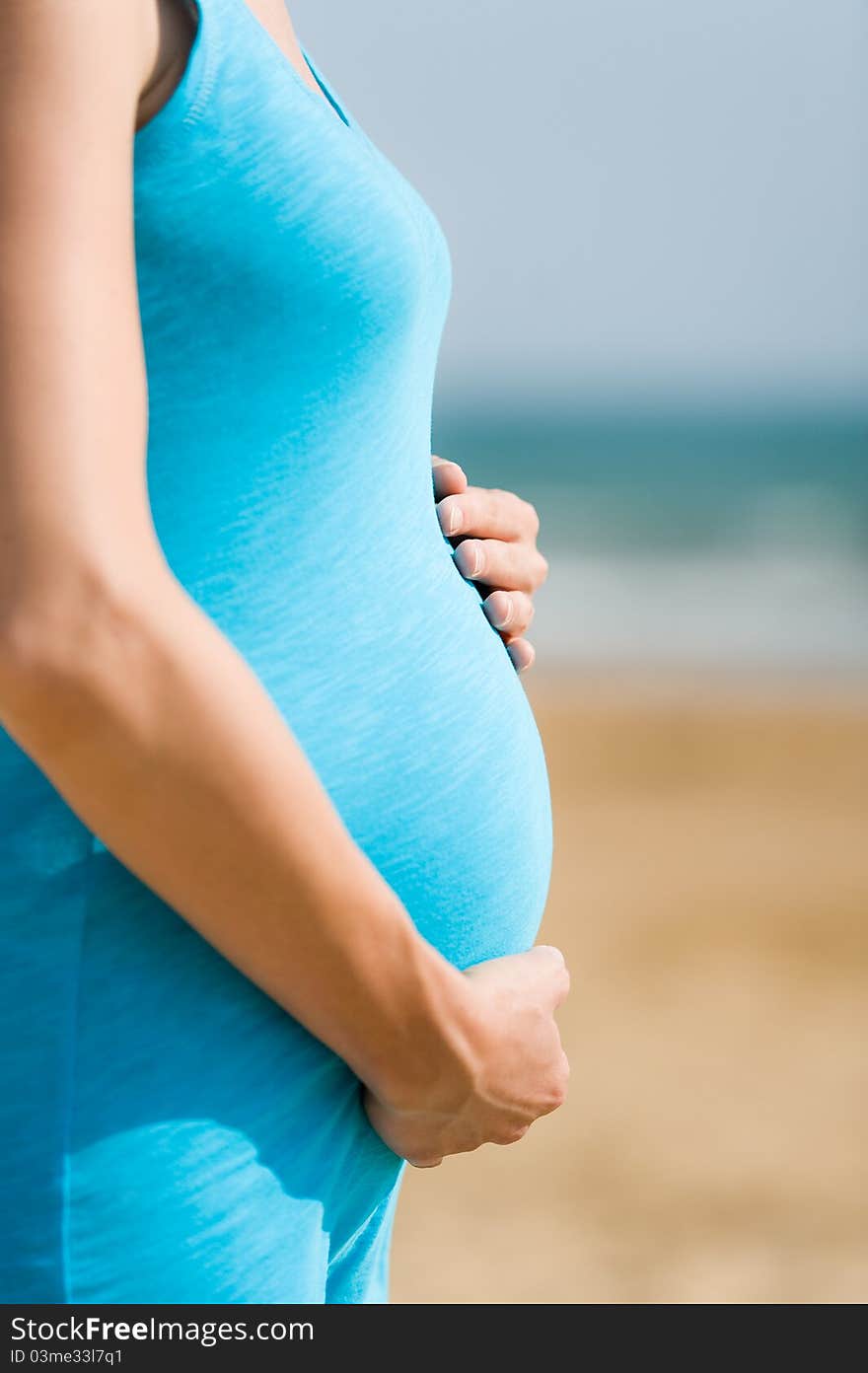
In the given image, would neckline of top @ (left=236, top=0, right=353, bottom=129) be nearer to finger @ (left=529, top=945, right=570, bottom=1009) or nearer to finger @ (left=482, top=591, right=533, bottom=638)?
finger @ (left=482, top=591, right=533, bottom=638)

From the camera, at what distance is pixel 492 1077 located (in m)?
1.00

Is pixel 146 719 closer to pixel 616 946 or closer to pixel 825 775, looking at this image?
pixel 616 946

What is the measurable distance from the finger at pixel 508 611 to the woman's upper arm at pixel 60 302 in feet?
1.73

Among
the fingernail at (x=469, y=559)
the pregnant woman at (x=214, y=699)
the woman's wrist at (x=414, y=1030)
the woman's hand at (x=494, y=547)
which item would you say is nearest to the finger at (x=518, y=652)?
the woman's hand at (x=494, y=547)

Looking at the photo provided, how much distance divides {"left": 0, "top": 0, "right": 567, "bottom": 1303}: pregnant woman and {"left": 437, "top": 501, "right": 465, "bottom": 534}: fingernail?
153 mm

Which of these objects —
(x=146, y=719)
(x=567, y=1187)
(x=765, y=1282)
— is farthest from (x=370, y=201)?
(x=567, y=1187)

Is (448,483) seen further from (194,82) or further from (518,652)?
(194,82)

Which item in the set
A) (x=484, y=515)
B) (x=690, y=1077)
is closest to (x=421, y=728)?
(x=484, y=515)

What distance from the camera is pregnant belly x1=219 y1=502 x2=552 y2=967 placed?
976mm

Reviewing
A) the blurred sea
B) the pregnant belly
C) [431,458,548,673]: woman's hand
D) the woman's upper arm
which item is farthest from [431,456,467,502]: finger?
the blurred sea

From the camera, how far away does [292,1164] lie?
956 mm

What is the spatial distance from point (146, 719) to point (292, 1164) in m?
0.33

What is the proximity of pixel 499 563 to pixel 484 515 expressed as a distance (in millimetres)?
43
